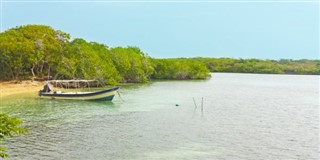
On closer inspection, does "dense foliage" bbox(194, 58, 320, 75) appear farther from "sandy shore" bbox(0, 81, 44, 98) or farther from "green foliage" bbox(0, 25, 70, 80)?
"sandy shore" bbox(0, 81, 44, 98)

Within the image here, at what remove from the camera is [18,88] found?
37.8 m

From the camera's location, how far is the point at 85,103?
95.6 feet

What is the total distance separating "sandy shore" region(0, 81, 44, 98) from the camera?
115 ft

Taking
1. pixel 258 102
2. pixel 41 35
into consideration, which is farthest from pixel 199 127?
pixel 41 35

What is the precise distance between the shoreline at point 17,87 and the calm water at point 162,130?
523 centimetres

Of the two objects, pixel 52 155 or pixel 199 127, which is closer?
pixel 52 155

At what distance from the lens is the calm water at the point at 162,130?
47.8ft

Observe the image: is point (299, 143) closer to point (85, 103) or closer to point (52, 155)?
point (52, 155)

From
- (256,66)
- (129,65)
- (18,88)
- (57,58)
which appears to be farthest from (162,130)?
(256,66)

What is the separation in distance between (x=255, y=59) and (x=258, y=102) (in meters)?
80.2

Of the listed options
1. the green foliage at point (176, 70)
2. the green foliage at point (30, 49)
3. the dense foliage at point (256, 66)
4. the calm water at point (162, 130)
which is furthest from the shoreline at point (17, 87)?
the dense foliage at point (256, 66)

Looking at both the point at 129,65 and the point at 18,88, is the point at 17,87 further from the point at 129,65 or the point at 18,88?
the point at 129,65

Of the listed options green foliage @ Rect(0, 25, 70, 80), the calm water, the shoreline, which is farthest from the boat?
green foliage @ Rect(0, 25, 70, 80)

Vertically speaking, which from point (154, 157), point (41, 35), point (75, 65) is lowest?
point (154, 157)
